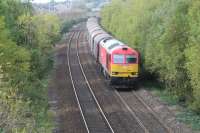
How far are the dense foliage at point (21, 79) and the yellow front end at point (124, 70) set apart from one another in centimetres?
509

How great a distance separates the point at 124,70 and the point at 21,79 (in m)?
11.1

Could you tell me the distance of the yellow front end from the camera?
33.9 meters

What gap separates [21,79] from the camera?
80.8 ft

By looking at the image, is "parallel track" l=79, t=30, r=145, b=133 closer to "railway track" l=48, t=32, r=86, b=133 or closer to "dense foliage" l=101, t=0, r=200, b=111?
"railway track" l=48, t=32, r=86, b=133

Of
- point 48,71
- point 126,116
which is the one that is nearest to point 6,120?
point 126,116

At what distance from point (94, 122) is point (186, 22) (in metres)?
7.88

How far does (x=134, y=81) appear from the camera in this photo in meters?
34.1

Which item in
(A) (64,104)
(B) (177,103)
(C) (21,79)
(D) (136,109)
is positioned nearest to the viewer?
(C) (21,79)

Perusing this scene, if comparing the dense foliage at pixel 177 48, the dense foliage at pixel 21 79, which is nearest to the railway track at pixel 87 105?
the dense foliage at pixel 21 79

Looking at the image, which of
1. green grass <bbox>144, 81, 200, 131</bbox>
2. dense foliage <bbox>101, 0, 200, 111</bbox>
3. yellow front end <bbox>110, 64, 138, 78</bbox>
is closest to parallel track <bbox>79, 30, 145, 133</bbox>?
yellow front end <bbox>110, 64, 138, 78</bbox>

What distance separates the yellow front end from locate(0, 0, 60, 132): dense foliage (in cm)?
509

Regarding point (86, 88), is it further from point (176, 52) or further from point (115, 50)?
point (176, 52)

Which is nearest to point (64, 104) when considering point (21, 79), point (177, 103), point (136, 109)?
point (136, 109)

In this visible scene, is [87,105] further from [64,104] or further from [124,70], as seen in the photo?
[124,70]
